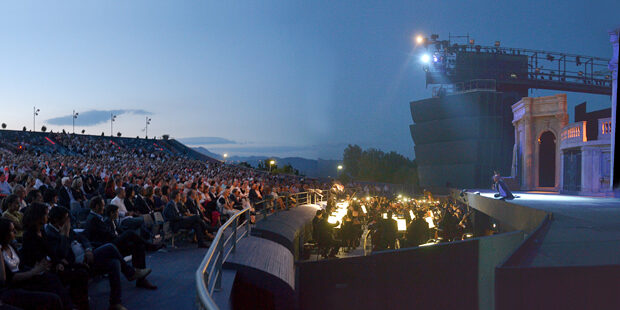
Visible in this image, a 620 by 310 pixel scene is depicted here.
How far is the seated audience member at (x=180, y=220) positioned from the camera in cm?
1085

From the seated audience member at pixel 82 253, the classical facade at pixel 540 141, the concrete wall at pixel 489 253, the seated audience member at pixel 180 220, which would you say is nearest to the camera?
the seated audience member at pixel 82 253

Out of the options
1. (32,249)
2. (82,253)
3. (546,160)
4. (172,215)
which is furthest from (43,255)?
(546,160)

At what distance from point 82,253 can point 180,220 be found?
4740 mm

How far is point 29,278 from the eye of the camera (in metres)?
5.14

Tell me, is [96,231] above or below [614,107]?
below

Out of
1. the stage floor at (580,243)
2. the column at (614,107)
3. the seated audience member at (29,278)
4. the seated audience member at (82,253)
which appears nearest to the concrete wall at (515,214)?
the stage floor at (580,243)

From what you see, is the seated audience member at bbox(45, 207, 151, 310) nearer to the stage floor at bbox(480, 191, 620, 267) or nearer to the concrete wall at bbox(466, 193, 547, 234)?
the stage floor at bbox(480, 191, 620, 267)

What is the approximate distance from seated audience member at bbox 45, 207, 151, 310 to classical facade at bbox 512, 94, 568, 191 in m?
29.5

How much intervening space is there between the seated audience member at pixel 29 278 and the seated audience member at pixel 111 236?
65.9 inches

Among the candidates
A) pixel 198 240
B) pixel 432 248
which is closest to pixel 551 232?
pixel 432 248

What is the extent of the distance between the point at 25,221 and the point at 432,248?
31.2ft

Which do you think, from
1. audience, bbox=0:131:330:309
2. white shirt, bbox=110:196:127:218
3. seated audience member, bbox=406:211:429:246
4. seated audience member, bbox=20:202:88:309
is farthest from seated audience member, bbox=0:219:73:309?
seated audience member, bbox=406:211:429:246

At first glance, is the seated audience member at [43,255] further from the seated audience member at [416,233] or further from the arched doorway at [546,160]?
the arched doorway at [546,160]

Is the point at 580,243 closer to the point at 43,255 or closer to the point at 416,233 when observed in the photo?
the point at 416,233
